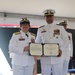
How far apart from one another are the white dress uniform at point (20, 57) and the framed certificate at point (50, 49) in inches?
10.1

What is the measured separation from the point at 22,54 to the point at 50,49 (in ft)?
1.45

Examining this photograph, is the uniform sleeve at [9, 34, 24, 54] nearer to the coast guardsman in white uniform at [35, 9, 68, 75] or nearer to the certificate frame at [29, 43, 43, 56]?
the certificate frame at [29, 43, 43, 56]

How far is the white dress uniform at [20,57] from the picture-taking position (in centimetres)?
295

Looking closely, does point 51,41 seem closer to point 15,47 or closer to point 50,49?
point 50,49

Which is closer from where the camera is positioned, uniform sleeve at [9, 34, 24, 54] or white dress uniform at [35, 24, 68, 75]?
uniform sleeve at [9, 34, 24, 54]

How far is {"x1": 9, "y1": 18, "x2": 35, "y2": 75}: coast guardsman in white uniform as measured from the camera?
9.68 feet

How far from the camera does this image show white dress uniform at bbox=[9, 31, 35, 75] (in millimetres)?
2951

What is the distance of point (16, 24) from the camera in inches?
248

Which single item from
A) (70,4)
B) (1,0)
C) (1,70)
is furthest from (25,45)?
(1,70)

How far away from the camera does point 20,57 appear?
299 cm

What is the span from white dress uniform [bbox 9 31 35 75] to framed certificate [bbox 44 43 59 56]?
257 millimetres

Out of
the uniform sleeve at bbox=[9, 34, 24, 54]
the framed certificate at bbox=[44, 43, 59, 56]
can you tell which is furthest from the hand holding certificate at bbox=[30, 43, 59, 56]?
the uniform sleeve at bbox=[9, 34, 24, 54]

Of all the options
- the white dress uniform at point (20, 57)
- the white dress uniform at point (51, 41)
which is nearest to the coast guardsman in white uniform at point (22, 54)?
the white dress uniform at point (20, 57)

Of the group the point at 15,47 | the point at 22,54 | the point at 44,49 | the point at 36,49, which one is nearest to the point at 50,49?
the point at 44,49
